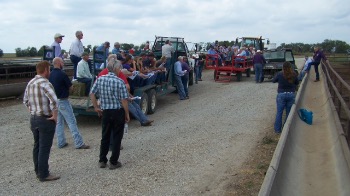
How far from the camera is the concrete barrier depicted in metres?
5.28

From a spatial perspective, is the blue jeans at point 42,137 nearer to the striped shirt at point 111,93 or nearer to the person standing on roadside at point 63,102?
the striped shirt at point 111,93

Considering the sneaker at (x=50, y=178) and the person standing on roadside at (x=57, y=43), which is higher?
the person standing on roadside at (x=57, y=43)

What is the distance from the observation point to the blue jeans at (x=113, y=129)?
644cm

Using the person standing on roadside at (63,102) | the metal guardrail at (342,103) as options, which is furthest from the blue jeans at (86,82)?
the metal guardrail at (342,103)

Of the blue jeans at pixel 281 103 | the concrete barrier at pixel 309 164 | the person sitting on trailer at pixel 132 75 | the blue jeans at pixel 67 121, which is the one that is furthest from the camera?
the person sitting on trailer at pixel 132 75

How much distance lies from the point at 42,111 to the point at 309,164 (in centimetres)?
463

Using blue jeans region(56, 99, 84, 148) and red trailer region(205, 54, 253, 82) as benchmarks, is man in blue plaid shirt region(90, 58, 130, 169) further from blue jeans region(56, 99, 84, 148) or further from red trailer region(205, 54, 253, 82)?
red trailer region(205, 54, 253, 82)

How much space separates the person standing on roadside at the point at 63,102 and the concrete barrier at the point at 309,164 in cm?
391

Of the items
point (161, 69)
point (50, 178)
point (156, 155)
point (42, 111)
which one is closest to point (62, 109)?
point (42, 111)

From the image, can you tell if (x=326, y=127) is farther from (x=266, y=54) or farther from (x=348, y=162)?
(x=266, y=54)

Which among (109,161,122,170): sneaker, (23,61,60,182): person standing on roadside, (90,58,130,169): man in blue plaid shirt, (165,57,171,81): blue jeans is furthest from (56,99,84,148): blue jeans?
(165,57,171,81): blue jeans

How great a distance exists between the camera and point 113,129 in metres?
6.56

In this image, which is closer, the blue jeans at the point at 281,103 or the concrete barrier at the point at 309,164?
the concrete barrier at the point at 309,164

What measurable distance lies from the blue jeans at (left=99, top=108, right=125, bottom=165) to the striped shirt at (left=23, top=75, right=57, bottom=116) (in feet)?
3.12
